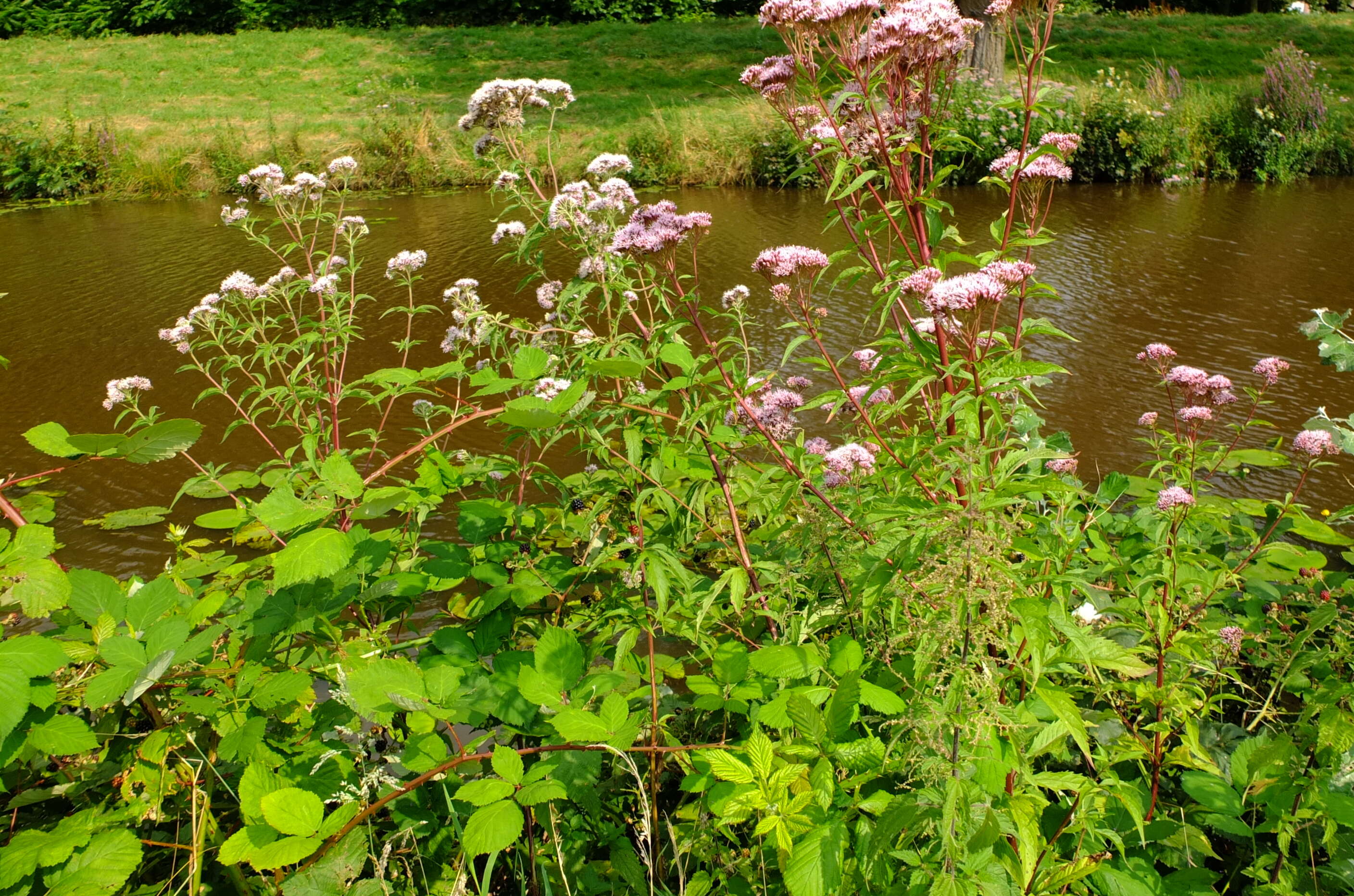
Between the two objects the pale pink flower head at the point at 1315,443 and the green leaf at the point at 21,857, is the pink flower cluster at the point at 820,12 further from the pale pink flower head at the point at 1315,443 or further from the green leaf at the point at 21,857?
the green leaf at the point at 21,857

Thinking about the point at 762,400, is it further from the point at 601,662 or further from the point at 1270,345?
the point at 1270,345

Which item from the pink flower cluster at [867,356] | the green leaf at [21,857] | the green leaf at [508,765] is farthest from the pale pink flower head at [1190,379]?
the green leaf at [21,857]

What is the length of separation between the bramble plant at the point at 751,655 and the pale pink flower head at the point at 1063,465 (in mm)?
20

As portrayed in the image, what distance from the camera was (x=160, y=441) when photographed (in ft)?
4.96

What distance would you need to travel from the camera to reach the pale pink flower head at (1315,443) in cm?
251

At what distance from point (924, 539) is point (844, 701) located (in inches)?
11.6

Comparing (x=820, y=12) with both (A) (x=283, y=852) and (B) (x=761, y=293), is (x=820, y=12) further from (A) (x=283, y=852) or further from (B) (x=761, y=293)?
(B) (x=761, y=293)

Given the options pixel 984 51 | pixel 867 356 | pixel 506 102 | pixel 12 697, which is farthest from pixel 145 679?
pixel 984 51

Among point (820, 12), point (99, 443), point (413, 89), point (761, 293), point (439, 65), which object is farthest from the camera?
point (439, 65)

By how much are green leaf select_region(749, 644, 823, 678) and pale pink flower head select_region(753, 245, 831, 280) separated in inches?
36.4

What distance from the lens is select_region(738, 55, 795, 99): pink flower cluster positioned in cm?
220

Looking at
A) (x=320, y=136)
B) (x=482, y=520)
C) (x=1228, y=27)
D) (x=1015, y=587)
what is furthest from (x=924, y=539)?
(x=1228, y=27)

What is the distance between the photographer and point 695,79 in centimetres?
1584

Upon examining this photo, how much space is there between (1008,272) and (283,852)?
5.28 feet
